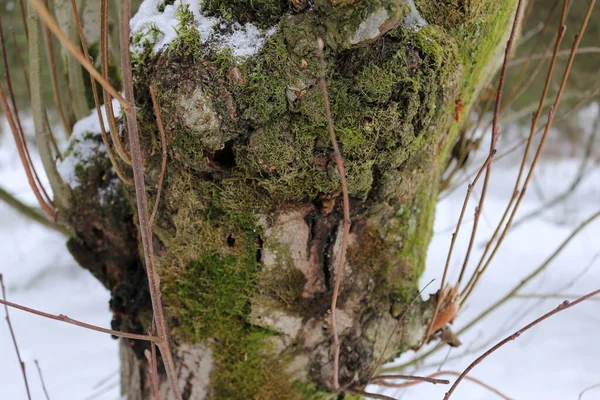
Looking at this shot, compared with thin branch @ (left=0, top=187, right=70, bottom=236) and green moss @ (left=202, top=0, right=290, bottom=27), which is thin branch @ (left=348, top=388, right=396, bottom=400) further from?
thin branch @ (left=0, top=187, right=70, bottom=236)

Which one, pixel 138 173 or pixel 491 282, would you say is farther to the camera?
pixel 491 282

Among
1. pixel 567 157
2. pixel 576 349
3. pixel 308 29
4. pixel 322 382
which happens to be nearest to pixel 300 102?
pixel 308 29

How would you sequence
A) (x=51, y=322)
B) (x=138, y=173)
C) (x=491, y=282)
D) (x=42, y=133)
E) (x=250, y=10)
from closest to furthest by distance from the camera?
(x=138, y=173)
(x=250, y=10)
(x=42, y=133)
(x=51, y=322)
(x=491, y=282)

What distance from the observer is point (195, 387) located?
1.18 metres

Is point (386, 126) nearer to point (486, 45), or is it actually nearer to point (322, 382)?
point (486, 45)

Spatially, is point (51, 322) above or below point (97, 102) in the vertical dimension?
above

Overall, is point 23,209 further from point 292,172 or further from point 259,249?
point 292,172

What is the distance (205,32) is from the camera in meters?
0.90

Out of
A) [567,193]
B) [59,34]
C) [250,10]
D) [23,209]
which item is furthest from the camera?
[567,193]

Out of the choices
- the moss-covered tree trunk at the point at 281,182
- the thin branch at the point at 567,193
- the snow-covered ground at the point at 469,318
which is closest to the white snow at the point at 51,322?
the snow-covered ground at the point at 469,318

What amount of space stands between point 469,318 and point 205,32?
4.34 m

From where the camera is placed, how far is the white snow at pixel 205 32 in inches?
35.0

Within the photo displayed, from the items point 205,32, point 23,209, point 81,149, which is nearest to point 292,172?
point 205,32

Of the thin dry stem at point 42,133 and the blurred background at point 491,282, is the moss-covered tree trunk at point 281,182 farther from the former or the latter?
the blurred background at point 491,282
